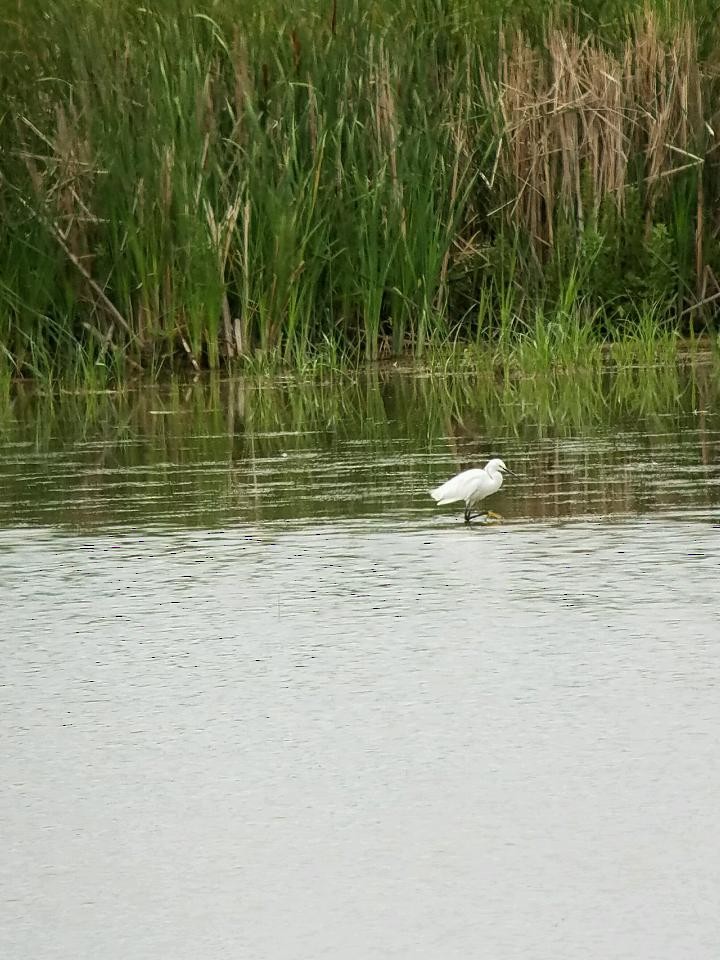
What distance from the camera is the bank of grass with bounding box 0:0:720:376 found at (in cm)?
1275

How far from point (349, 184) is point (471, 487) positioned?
21.1ft

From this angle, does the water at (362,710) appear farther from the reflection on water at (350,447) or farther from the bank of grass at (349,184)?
the bank of grass at (349,184)

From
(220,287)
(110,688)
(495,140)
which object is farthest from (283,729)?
(495,140)

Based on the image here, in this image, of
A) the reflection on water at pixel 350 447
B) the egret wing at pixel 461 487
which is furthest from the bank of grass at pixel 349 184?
the egret wing at pixel 461 487

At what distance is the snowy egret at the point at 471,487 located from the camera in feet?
23.1

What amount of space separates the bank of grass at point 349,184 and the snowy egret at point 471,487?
16.1 ft

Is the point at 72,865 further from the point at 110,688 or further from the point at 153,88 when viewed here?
the point at 153,88

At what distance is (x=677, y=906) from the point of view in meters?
3.28

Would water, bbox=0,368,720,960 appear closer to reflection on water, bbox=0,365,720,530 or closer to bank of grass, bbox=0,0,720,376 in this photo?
reflection on water, bbox=0,365,720,530

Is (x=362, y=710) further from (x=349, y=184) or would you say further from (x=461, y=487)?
(x=349, y=184)

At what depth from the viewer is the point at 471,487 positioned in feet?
23.2

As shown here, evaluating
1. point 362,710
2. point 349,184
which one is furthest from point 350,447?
point 362,710

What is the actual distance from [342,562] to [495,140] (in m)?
7.63

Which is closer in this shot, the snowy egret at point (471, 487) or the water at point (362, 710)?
the water at point (362, 710)
